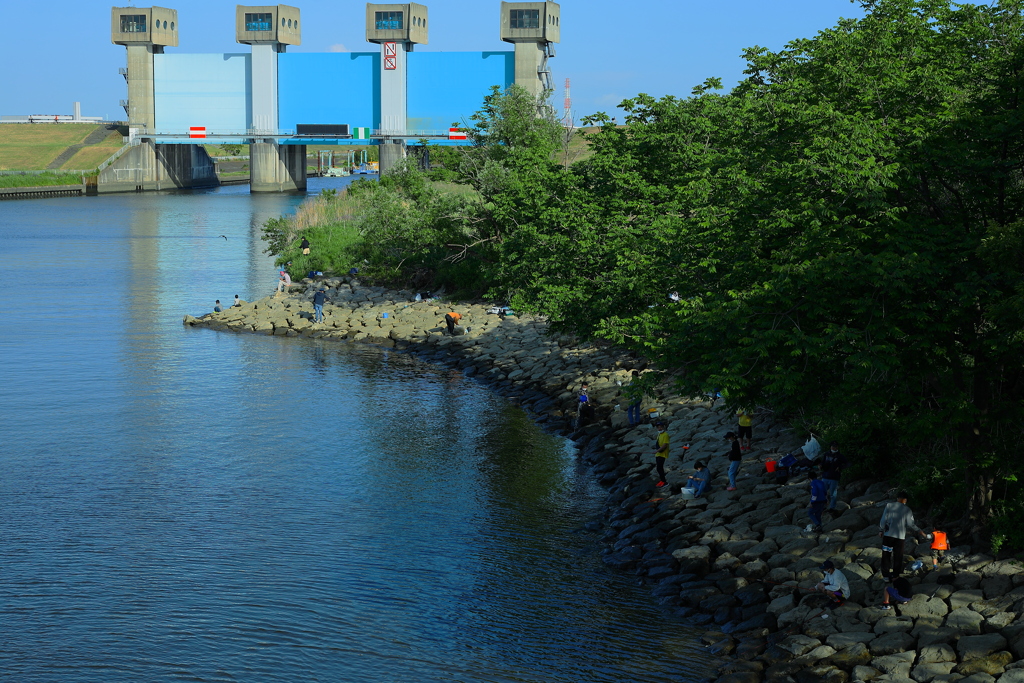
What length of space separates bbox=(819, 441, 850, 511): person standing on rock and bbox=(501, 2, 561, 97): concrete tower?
4457 inches

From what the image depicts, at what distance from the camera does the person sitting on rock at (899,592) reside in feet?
61.3

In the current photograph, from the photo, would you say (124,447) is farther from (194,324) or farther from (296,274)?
(296,274)

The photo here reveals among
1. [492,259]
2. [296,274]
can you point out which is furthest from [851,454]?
[296,274]

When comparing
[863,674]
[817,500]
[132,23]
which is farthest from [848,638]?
[132,23]

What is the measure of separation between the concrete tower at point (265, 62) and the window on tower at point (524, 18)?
3490 centimetres

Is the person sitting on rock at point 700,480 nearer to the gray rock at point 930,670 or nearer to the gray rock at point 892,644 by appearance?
the gray rock at point 892,644

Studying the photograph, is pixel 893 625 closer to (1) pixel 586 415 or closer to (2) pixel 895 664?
(2) pixel 895 664

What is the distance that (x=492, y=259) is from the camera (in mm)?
52812

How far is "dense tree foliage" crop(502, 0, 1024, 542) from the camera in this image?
18609 mm

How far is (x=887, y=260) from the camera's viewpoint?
723 inches

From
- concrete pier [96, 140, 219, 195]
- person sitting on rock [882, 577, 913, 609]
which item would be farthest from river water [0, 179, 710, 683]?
concrete pier [96, 140, 219, 195]

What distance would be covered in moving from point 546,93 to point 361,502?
1316 inches

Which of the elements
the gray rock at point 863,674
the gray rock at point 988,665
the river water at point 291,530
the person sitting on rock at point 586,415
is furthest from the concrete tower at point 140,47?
the gray rock at point 988,665

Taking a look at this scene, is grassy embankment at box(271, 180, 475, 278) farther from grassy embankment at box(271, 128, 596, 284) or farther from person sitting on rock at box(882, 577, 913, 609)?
person sitting on rock at box(882, 577, 913, 609)
